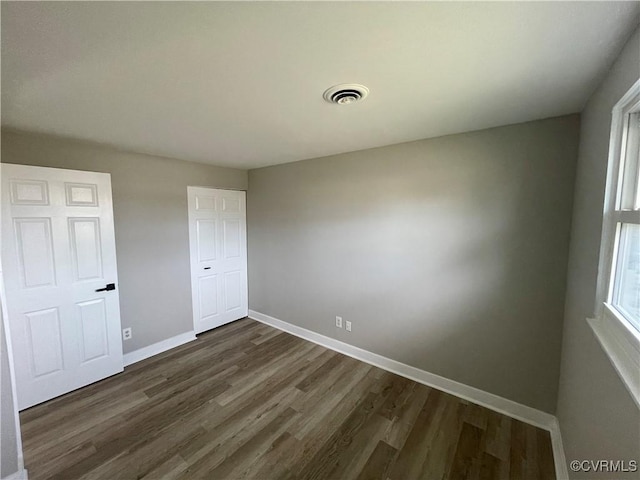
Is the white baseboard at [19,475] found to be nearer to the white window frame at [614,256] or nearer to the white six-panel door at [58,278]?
the white six-panel door at [58,278]

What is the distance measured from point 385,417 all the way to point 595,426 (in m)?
1.30

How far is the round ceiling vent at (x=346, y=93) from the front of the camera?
1388 millimetres

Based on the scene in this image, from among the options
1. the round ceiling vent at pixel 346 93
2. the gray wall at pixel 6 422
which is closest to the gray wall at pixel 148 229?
the gray wall at pixel 6 422

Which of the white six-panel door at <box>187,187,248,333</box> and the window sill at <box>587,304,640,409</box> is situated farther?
the white six-panel door at <box>187,187,248,333</box>

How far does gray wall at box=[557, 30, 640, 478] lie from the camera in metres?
0.96

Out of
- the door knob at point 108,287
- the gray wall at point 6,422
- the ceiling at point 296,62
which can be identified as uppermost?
the ceiling at point 296,62

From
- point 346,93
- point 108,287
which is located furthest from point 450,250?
point 108,287

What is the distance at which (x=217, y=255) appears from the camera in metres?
3.63

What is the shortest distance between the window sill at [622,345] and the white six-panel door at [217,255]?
368 centimetres

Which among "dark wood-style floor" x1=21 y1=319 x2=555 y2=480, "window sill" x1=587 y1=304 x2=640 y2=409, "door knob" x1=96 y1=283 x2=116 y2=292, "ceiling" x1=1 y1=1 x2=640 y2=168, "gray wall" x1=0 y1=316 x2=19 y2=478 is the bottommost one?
"dark wood-style floor" x1=21 y1=319 x2=555 y2=480

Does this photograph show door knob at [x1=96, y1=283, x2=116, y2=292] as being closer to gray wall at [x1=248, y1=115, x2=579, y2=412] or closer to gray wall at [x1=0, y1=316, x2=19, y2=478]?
gray wall at [x1=0, y1=316, x2=19, y2=478]

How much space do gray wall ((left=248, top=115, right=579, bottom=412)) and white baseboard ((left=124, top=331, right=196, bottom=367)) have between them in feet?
4.96

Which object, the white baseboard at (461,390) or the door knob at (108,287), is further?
the door knob at (108,287)

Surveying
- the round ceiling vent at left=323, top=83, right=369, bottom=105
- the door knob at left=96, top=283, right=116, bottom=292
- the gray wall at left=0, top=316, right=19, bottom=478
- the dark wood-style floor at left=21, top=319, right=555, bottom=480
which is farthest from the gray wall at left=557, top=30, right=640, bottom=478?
the door knob at left=96, top=283, right=116, bottom=292
